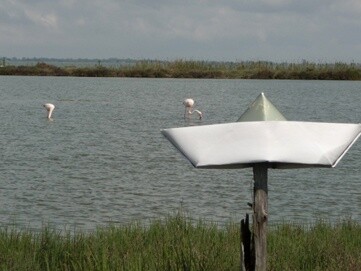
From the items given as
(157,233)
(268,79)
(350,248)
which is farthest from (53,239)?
(268,79)

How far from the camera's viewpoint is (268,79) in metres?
72.2

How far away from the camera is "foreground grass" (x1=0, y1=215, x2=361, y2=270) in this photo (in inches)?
280

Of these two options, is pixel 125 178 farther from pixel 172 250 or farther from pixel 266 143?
pixel 266 143

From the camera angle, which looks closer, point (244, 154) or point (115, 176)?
point (244, 154)

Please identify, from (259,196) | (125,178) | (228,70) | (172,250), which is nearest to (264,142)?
(259,196)

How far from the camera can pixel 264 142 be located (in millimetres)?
5109

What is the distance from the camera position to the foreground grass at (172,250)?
711 centimetres

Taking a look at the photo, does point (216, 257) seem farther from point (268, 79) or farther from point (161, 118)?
point (268, 79)

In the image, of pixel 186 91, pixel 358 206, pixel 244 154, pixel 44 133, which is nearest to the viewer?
pixel 244 154

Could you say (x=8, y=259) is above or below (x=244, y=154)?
below

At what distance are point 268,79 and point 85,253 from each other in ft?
215

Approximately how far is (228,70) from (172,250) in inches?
2630

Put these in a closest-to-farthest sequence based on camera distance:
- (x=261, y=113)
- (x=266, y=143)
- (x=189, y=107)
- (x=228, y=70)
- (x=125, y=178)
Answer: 1. (x=266, y=143)
2. (x=261, y=113)
3. (x=125, y=178)
4. (x=189, y=107)
5. (x=228, y=70)

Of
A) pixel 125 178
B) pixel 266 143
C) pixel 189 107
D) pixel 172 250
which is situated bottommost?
pixel 125 178
